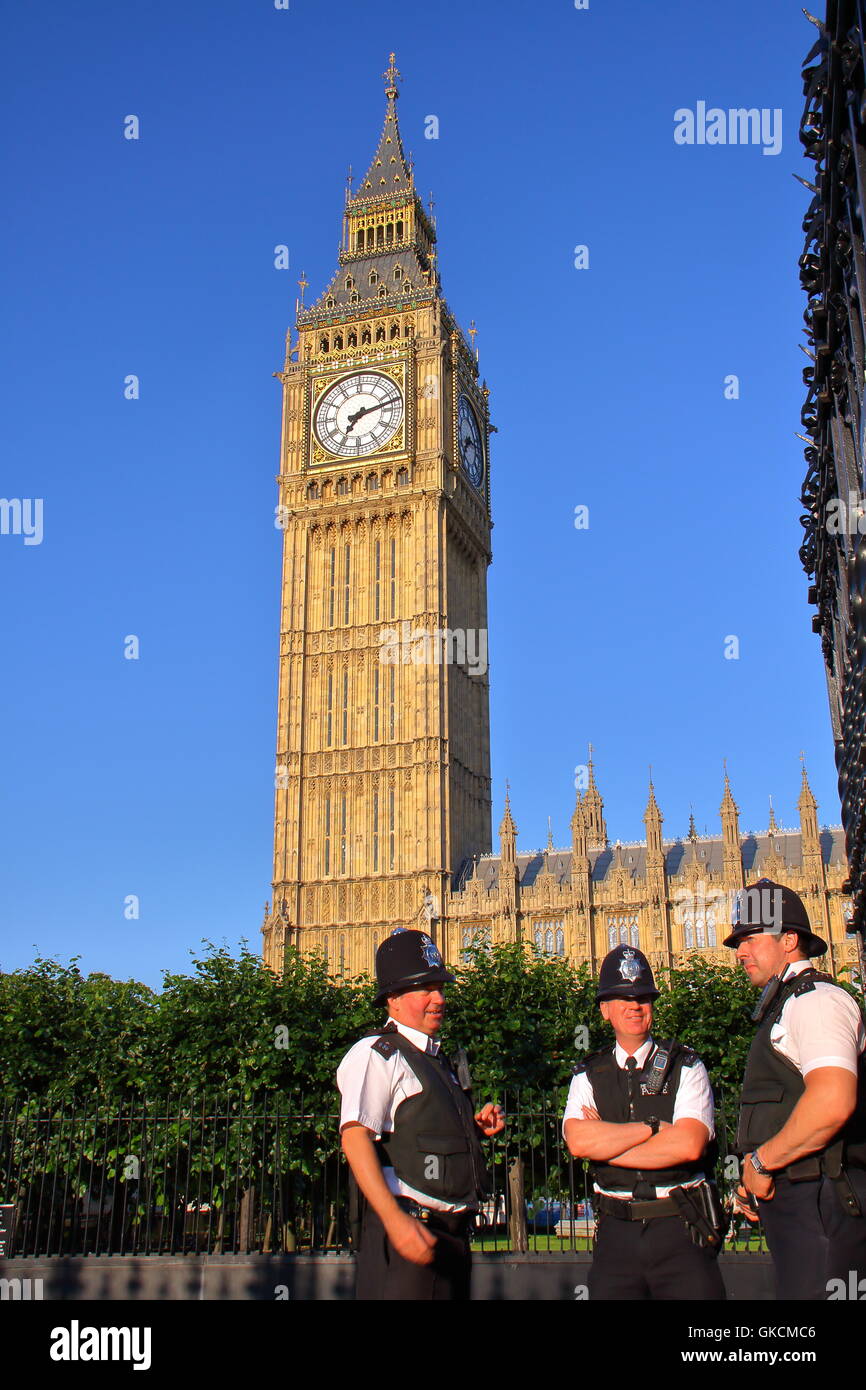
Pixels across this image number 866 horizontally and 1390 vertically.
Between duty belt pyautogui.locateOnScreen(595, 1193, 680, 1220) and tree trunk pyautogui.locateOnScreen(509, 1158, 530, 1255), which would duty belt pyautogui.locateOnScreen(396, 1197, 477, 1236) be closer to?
duty belt pyautogui.locateOnScreen(595, 1193, 680, 1220)

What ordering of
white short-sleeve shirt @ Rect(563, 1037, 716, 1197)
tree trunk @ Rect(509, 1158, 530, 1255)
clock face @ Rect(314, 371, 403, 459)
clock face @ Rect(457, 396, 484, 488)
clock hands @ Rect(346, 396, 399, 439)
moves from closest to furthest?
white short-sleeve shirt @ Rect(563, 1037, 716, 1197)
tree trunk @ Rect(509, 1158, 530, 1255)
clock face @ Rect(314, 371, 403, 459)
clock hands @ Rect(346, 396, 399, 439)
clock face @ Rect(457, 396, 484, 488)

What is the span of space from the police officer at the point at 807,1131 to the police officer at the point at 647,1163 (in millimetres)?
244

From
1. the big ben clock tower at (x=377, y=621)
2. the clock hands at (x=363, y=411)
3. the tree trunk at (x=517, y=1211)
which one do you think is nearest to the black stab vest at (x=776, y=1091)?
the tree trunk at (x=517, y=1211)

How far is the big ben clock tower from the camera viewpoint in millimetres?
49031

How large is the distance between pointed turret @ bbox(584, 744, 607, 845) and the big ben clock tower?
197 inches

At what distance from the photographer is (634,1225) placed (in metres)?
5.11

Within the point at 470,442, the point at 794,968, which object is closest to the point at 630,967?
the point at 794,968

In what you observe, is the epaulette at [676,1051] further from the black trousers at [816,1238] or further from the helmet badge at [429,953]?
the helmet badge at [429,953]

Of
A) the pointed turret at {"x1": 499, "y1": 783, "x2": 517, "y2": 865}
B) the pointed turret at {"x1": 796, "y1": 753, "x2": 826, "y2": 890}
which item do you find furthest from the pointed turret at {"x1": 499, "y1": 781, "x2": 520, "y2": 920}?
the pointed turret at {"x1": 796, "y1": 753, "x2": 826, "y2": 890}

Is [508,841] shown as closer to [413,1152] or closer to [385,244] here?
[385,244]

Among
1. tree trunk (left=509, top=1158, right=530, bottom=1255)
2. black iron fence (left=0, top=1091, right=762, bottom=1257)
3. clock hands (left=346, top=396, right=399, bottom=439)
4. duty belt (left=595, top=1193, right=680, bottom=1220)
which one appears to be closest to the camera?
duty belt (left=595, top=1193, right=680, bottom=1220)

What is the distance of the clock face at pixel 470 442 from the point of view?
184ft

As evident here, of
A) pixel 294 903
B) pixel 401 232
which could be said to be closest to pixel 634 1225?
pixel 294 903

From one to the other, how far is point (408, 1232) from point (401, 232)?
61303 mm
